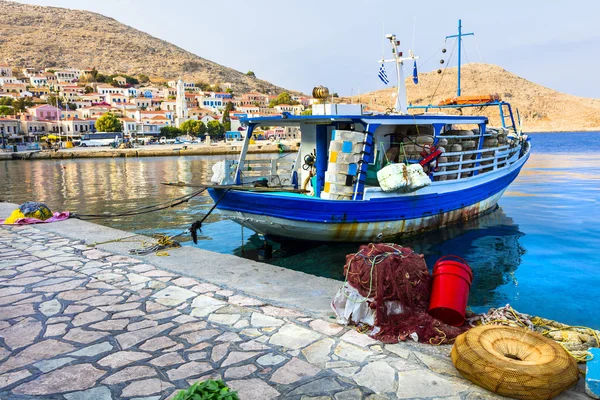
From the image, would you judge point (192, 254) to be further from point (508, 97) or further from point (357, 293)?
point (508, 97)

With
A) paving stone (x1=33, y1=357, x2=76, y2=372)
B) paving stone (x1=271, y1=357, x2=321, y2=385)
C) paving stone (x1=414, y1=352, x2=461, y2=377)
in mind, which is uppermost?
paving stone (x1=33, y1=357, x2=76, y2=372)

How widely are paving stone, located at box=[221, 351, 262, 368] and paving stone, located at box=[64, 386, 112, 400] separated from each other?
2.82 feet

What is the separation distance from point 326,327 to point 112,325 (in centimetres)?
208

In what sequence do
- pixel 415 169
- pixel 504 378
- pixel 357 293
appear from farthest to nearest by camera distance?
1. pixel 415 169
2. pixel 357 293
3. pixel 504 378

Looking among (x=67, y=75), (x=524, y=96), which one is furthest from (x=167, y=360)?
(x=524, y=96)

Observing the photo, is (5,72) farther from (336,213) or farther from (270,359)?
(270,359)

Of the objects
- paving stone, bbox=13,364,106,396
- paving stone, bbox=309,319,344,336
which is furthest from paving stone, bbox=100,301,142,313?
paving stone, bbox=309,319,344,336

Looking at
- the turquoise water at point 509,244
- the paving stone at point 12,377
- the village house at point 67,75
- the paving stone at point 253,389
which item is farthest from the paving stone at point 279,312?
the village house at point 67,75

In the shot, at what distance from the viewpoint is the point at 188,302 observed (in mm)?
5012

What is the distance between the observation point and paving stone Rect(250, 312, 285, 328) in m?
4.44

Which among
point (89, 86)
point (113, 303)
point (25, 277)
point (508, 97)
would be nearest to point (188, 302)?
point (113, 303)

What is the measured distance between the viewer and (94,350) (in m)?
3.89

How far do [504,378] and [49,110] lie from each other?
364 ft

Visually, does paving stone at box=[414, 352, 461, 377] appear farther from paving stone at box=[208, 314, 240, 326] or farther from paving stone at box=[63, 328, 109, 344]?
paving stone at box=[63, 328, 109, 344]
